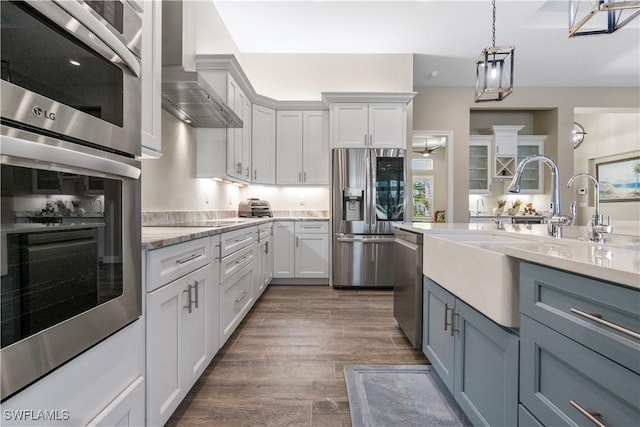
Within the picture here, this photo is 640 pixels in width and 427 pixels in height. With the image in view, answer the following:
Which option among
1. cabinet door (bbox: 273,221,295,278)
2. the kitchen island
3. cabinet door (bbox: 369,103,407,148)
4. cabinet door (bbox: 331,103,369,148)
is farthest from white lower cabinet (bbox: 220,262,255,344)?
cabinet door (bbox: 369,103,407,148)

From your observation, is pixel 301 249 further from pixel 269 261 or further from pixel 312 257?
pixel 269 261

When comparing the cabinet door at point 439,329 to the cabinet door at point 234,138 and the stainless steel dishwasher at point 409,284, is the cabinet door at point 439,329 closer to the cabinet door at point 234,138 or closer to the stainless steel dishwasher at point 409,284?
the stainless steel dishwasher at point 409,284

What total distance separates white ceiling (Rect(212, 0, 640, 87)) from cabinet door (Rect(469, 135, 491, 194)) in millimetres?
1261

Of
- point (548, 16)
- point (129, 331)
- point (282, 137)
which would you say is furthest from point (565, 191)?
point (129, 331)

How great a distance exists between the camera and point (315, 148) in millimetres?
4469

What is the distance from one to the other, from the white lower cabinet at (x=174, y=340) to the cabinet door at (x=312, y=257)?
2.43 m

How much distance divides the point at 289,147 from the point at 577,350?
13.3ft

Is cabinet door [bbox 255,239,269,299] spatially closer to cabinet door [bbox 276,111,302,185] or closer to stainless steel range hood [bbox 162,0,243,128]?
cabinet door [bbox 276,111,302,185]

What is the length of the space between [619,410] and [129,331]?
1.37 metres

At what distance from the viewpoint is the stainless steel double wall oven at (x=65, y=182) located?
64 cm

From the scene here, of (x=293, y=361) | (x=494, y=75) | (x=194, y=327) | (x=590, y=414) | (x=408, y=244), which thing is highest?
(x=494, y=75)

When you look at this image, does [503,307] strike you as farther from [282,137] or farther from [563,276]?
[282,137]

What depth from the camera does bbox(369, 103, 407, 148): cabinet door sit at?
4.19 m

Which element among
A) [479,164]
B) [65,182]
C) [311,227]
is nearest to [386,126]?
[311,227]
